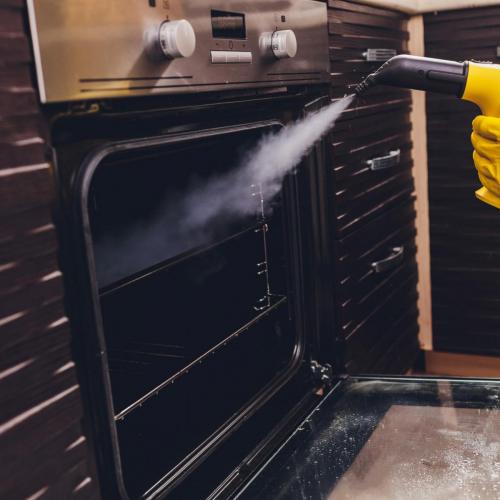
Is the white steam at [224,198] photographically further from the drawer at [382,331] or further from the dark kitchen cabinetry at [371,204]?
the drawer at [382,331]

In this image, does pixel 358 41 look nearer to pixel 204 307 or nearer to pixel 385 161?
pixel 385 161

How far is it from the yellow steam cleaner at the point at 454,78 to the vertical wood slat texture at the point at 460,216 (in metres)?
1.06

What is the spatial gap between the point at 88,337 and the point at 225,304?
2.23 ft

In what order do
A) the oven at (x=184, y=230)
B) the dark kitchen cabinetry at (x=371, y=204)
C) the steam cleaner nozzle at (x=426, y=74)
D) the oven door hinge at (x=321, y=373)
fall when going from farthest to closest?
1. the dark kitchen cabinetry at (x=371, y=204)
2. the oven door hinge at (x=321, y=373)
3. the steam cleaner nozzle at (x=426, y=74)
4. the oven at (x=184, y=230)

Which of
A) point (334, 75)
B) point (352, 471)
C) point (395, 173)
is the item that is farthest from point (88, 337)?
point (395, 173)

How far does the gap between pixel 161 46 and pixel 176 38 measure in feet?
0.09

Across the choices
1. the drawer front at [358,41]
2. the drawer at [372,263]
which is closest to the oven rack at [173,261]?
the drawer at [372,263]

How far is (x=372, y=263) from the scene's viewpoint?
2.01 m

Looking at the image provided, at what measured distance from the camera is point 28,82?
0.82m

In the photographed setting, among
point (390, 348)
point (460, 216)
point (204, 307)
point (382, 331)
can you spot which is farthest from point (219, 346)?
point (460, 216)

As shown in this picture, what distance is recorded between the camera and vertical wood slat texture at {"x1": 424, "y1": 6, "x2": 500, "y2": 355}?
2295 millimetres

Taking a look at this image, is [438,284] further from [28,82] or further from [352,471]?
[28,82]

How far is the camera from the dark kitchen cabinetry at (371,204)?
1.77m

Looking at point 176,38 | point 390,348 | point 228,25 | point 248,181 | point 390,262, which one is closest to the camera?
point 176,38
